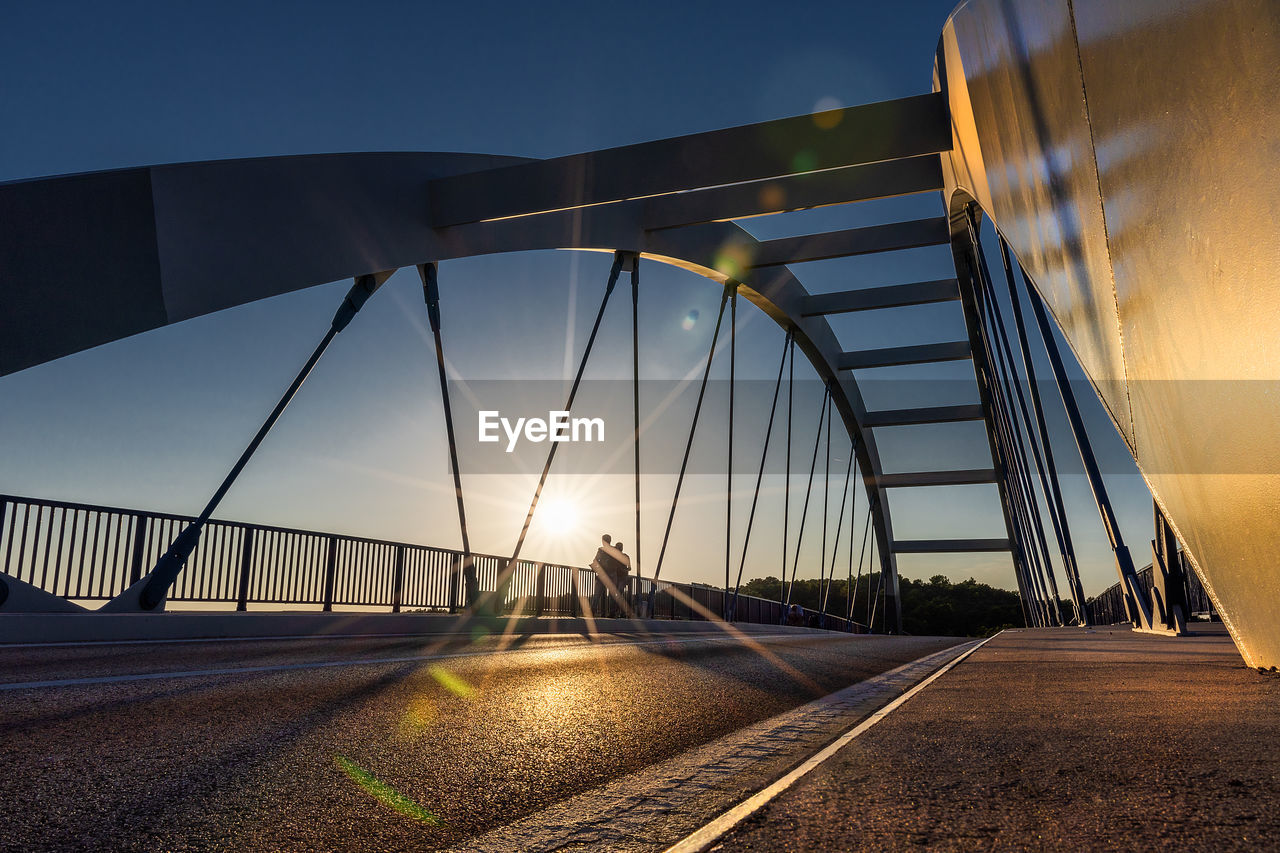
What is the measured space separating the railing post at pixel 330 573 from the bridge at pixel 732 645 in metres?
0.05

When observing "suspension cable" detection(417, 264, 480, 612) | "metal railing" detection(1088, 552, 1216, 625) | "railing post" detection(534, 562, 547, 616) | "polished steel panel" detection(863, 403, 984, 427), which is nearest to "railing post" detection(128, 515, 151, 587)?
"suspension cable" detection(417, 264, 480, 612)

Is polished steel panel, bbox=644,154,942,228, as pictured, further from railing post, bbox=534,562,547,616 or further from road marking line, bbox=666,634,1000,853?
road marking line, bbox=666,634,1000,853

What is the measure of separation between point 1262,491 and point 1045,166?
8.15ft

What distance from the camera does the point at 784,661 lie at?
22.8 ft

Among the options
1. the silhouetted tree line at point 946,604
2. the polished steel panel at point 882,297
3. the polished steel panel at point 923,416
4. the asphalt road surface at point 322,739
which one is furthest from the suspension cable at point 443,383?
the silhouetted tree line at point 946,604

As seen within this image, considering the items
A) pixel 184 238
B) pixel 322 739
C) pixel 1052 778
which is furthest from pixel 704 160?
pixel 1052 778

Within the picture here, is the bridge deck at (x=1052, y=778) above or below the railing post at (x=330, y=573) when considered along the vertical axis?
below

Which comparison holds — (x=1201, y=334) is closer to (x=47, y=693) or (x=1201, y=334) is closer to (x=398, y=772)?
(x=398, y=772)

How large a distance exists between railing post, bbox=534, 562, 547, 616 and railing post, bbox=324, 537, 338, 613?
15.3ft

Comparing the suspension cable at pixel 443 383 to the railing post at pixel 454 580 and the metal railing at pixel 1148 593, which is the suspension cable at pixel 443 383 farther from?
the metal railing at pixel 1148 593

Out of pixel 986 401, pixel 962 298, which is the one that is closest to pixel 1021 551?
pixel 986 401

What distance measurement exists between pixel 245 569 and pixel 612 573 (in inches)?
294

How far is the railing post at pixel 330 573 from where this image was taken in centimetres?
1173

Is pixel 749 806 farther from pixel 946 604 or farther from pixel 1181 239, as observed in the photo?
pixel 946 604
